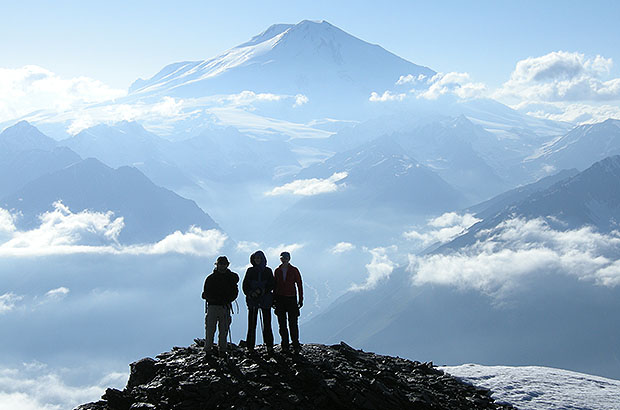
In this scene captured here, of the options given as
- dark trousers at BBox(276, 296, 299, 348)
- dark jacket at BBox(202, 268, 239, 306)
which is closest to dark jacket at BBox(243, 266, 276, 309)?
dark trousers at BBox(276, 296, 299, 348)

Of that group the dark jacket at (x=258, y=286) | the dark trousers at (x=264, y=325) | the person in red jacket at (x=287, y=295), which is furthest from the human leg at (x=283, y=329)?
the dark jacket at (x=258, y=286)

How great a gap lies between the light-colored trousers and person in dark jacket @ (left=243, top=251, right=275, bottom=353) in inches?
34.7

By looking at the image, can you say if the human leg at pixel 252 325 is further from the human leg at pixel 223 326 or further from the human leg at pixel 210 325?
the human leg at pixel 210 325

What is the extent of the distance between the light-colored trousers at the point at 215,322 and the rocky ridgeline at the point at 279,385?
21.9 inches

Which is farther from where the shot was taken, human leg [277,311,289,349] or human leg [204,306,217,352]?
human leg [277,311,289,349]

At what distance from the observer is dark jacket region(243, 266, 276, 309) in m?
18.9

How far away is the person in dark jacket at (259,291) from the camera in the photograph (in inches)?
743

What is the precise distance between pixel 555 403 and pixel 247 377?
12.8 meters

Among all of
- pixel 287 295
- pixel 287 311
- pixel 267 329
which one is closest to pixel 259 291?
pixel 287 295

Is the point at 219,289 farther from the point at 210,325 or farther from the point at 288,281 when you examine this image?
the point at 288,281

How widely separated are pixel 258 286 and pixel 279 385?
4049mm

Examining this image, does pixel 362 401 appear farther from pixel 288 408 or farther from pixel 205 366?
pixel 205 366

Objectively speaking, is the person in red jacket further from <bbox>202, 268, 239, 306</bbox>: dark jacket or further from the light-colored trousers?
the light-colored trousers

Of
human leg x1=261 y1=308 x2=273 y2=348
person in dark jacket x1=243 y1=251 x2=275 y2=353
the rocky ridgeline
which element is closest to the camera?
the rocky ridgeline
